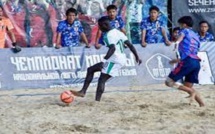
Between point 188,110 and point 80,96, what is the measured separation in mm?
1946

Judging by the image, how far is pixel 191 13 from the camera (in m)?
16.0

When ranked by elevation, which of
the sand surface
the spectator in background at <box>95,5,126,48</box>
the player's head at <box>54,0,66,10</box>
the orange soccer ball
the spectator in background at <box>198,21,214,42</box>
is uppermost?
the player's head at <box>54,0,66,10</box>

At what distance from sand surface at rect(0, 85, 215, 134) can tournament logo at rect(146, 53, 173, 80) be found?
0.71 m

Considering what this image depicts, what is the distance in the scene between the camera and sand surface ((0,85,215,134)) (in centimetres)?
868

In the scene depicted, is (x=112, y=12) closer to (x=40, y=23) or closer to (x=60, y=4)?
(x=60, y=4)

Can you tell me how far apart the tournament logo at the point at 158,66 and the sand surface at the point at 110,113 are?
709 mm

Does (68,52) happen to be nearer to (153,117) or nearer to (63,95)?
(63,95)

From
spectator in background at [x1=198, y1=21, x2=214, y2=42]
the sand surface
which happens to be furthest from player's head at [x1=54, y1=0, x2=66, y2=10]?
spectator in background at [x1=198, y1=21, x2=214, y2=42]

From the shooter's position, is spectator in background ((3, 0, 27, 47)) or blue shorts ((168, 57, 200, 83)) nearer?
blue shorts ((168, 57, 200, 83))

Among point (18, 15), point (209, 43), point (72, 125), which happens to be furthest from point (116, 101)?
point (18, 15)

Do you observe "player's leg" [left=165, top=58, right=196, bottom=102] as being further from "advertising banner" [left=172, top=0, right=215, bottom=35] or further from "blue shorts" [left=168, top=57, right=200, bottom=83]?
"advertising banner" [left=172, top=0, right=215, bottom=35]


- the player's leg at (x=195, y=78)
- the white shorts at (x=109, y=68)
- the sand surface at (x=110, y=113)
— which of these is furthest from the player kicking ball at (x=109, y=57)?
the player's leg at (x=195, y=78)

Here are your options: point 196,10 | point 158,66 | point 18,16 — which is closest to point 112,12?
point 158,66

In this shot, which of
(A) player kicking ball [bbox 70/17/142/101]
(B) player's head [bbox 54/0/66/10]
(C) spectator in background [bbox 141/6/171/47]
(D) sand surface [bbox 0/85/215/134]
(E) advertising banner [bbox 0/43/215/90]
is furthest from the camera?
(B) player's head [bbox 54/0/66/10]
